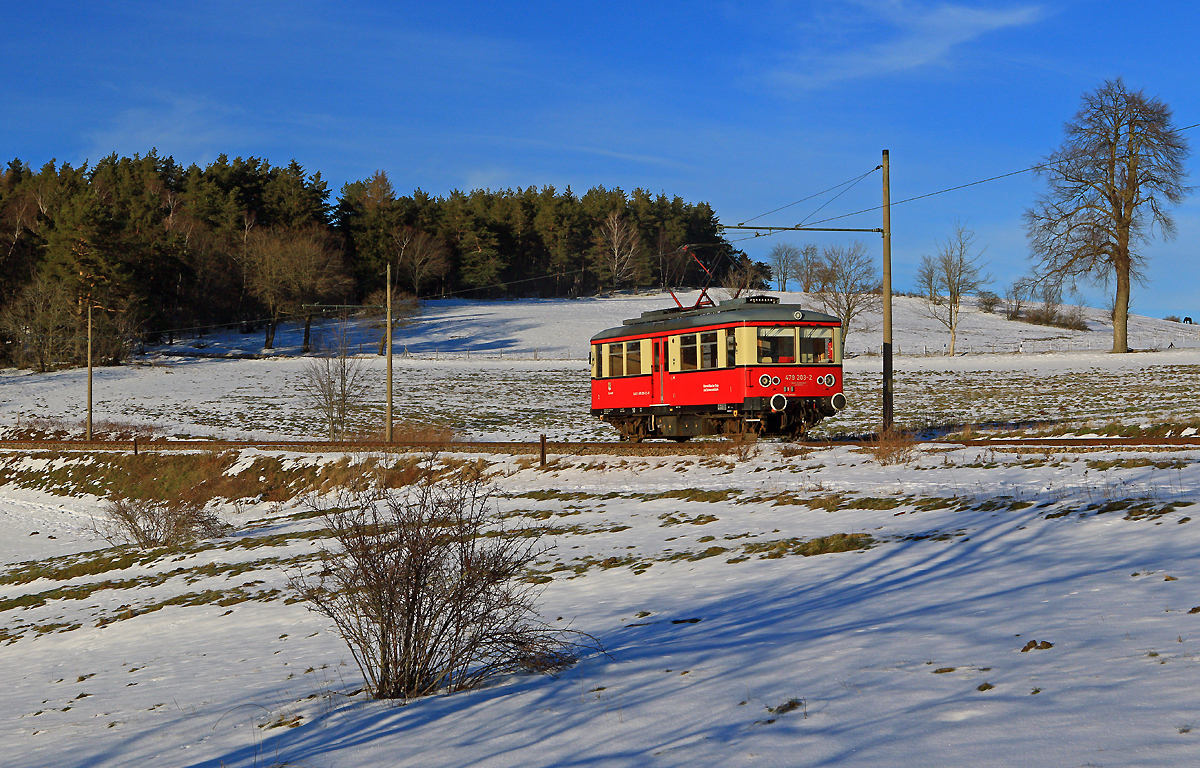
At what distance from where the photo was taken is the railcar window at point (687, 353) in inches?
965

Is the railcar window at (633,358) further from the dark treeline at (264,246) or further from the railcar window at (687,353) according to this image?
the dark treeline at (264,246)

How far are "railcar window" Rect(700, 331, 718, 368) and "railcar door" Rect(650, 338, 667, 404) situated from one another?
4.86 feet

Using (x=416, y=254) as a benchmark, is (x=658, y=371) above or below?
below

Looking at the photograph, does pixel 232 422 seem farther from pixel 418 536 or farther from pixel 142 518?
pixel 418 536

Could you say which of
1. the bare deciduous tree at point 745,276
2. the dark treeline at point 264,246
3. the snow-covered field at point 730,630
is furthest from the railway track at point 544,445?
the bare deciduous tree at point 745,276

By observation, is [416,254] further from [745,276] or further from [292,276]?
[745,276]

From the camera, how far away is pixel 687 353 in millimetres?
24703

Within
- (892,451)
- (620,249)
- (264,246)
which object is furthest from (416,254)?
(892,451)

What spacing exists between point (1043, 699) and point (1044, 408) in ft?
97.1

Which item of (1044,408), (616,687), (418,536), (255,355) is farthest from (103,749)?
(255,355)

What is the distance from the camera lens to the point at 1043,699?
5652mm

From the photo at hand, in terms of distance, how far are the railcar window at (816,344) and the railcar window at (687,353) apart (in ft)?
9.23

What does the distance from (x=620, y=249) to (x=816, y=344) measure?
9148cm

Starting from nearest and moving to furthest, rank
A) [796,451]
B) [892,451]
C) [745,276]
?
1. [892,451]
2. [796,451]
3. [745,276]
